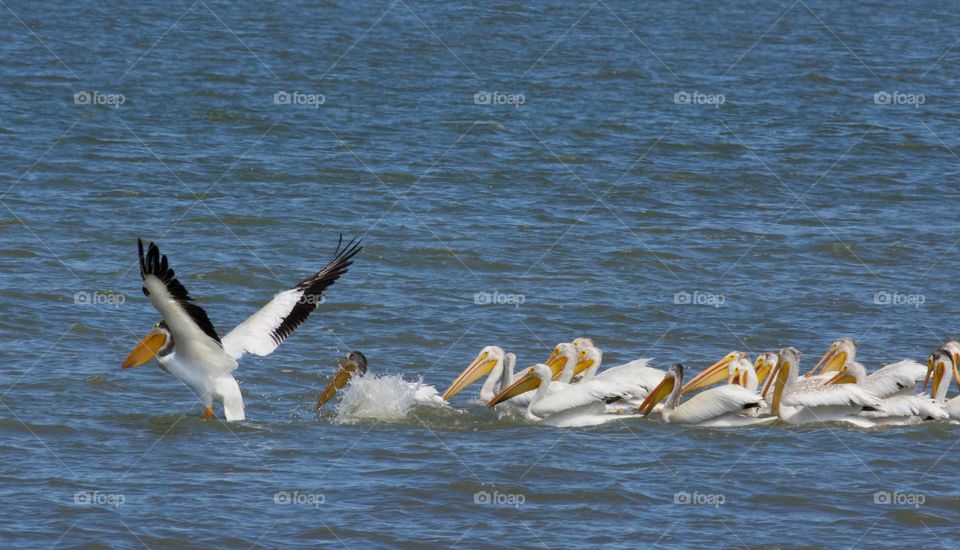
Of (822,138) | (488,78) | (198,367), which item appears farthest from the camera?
(488,78)

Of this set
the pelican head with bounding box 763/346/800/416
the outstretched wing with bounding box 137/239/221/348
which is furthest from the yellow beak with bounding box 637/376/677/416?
the outstretched wing with bounding box 137/239/221/348

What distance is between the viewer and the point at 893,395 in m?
9.93

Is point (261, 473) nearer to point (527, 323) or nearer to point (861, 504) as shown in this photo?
point (861, 504)

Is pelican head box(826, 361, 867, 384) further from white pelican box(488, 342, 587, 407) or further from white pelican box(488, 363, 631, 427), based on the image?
white pelican box(488, 342, 587, 407)

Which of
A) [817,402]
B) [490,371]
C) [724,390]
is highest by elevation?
[490,371]

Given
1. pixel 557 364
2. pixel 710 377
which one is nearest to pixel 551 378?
pixel 557 364

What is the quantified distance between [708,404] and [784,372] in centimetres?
82

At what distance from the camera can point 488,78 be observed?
24.7 meters

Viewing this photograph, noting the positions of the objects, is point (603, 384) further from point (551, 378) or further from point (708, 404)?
point (551, 378)

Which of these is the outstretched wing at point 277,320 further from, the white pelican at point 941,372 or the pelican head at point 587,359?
the white pelican at point 941,372

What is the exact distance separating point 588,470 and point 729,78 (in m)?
18.4

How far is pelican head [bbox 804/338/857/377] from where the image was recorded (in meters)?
10.7

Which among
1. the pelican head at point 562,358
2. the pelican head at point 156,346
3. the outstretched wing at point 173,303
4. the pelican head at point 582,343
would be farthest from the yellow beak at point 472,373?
the pelican head at point 156,346

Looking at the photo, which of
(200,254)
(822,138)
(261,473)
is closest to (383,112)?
(822,138)
